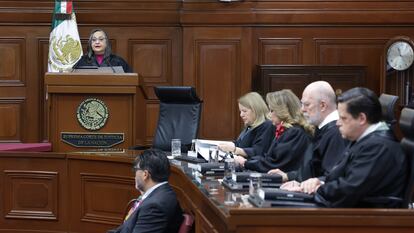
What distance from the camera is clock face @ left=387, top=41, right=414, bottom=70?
1017cm

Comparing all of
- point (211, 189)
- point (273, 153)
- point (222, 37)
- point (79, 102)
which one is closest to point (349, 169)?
point (211, 189)

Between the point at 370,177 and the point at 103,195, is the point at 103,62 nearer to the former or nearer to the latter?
Result: the point at 103,195

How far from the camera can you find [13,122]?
10.9 metres

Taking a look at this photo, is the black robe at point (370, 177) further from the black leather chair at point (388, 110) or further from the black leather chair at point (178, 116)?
the black leather chair at point (178, 116)

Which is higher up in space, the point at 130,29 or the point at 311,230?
the point at 130,29

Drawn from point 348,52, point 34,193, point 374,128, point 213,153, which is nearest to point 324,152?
point 374,128

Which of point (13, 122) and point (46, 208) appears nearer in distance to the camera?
point (46, 208)

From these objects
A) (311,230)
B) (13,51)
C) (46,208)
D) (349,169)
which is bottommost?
(46,208)

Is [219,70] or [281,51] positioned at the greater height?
[281,51]

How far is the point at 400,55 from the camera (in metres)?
10.3

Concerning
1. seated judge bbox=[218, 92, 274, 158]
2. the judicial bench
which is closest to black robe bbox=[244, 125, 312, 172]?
seated judge bbox=[218, 92, 274, 158]

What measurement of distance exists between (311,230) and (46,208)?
14.4 feet

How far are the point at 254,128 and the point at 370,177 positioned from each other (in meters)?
2.85

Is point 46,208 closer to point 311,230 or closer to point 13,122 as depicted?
point 13,122
